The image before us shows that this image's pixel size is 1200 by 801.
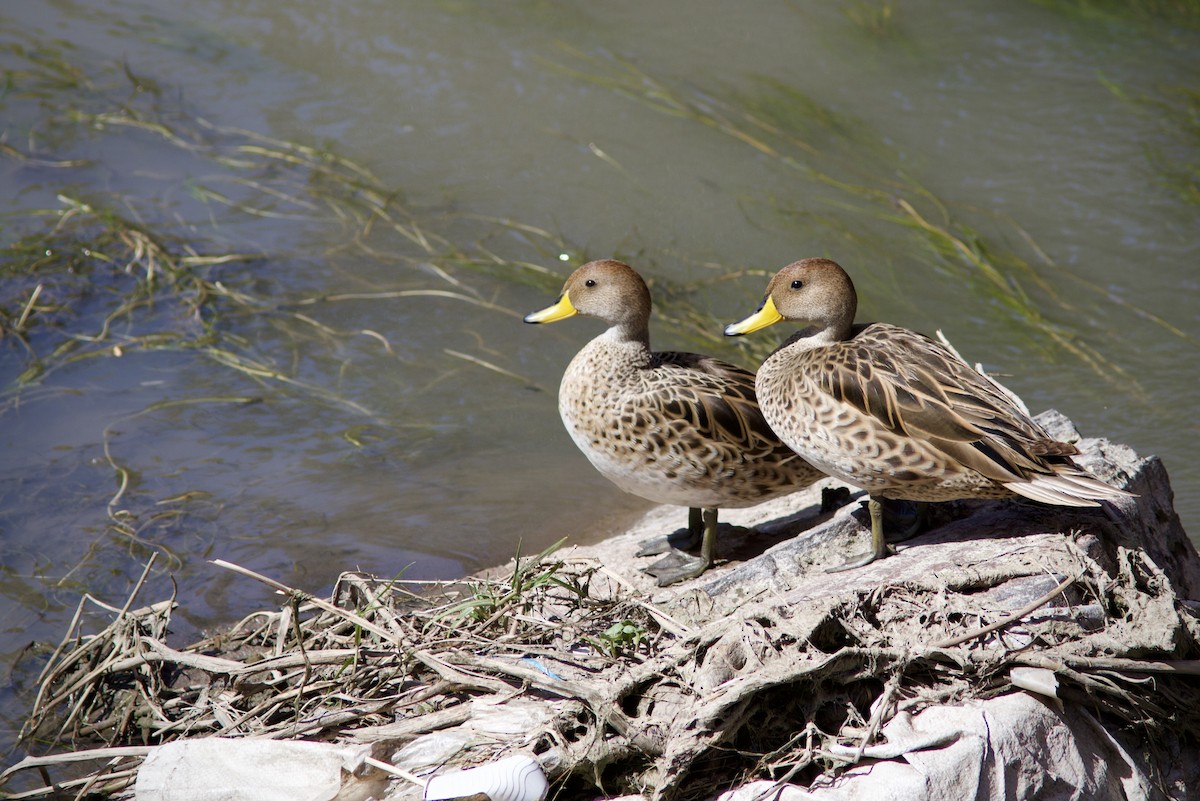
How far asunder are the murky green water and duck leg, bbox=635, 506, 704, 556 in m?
0.67

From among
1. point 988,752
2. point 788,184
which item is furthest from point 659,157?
point 988,752

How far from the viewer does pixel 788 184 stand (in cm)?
774

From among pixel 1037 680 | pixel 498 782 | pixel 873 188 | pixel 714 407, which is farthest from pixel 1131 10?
pixel 498 782

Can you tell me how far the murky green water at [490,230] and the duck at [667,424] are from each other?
40.0 inches

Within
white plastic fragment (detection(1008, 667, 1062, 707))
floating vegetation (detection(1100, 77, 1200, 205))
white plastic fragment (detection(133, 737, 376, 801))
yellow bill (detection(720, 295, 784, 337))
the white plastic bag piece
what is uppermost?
floating vegetation (detection(1100, 77, 1200, 205))

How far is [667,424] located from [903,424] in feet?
2.79

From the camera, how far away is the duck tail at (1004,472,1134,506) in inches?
128

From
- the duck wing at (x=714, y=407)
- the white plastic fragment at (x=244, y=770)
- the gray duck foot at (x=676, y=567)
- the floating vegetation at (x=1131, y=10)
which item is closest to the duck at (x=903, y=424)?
the duck wing at (x=714, y=407)

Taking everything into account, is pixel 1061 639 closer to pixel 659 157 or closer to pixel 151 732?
pixel 151 732

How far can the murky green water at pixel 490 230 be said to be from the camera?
16.9 feet

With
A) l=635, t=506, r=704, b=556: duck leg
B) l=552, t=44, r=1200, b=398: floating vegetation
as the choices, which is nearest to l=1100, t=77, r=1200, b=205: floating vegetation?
l=552, t=44, r=1200, b=398: floating vegetation

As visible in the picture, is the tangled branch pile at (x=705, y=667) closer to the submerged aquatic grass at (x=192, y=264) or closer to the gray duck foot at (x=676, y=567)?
the gray duck foot at (x=676, y=567)

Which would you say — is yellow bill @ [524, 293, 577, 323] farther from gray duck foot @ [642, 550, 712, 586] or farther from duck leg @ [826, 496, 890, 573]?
duck leg @ [826, 496, 890, 573]

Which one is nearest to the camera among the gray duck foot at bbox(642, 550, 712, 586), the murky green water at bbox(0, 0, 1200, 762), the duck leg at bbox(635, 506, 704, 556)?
the gray duck foot at bbox(642, 550, 712, 586)
